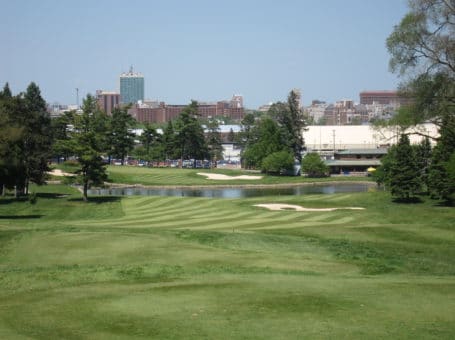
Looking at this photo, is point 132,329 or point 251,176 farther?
point 251,176

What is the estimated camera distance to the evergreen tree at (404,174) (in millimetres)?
65625

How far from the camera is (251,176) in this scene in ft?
388

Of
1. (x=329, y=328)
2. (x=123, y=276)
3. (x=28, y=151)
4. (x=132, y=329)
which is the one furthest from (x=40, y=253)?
(x=28, y=151)

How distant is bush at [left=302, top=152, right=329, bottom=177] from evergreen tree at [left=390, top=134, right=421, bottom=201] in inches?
2131

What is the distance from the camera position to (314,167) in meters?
122

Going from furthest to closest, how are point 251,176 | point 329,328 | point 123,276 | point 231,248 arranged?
1. point 251,176
2. point 231,248
3. point 123,276
4. point 329,328

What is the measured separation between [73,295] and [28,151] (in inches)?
2010

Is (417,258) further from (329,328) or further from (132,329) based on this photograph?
(132,329)

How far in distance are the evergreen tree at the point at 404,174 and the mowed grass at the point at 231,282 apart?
84.9 feet

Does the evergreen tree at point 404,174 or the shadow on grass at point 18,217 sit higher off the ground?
the evergreen tree at point 404,174

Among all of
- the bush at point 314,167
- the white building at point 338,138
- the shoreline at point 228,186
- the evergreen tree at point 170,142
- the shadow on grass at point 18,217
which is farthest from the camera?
the white building at point 338,138

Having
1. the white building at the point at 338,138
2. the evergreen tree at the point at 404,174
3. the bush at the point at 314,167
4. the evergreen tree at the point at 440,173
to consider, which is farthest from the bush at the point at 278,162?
the evergreen tree at the point at 440,173

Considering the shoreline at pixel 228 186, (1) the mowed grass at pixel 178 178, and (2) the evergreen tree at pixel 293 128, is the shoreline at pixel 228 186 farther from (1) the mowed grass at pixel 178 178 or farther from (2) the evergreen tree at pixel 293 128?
(2) the evergreen tree at pixel 293 128

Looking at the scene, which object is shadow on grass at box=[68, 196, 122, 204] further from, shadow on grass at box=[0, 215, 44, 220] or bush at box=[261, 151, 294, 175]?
bush at box=[261, 151, 294, 175]
